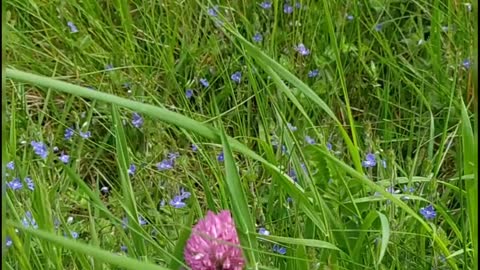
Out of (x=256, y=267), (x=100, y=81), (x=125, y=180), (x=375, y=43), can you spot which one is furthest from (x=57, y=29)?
(x=256, y=267)

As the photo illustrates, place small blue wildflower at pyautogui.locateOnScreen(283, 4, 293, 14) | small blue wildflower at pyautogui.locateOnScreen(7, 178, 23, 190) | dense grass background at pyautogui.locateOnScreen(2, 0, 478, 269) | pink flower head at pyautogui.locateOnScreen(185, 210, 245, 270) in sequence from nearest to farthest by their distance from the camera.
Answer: pink flower head at pyautogui.locateOnScreen(185, 210, 245, 270)
dense grass background at pyautogui.locateOnScreen(2, 0, 478, 269)
small blue wildflower at pyautogui.locateOnScreen(7, 178, 23, 190)
small blue wildflower at pyautogui.locateOnScreen(283, 4, 293, 14)

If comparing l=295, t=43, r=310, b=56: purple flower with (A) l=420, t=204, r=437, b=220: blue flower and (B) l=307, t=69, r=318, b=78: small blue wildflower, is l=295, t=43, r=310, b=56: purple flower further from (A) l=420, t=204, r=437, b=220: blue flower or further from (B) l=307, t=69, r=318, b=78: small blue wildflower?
(A) l=420, t=204, r=437, b=220: blue flower

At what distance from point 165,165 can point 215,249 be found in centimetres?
83

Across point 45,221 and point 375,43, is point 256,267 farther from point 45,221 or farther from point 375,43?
point 375,43

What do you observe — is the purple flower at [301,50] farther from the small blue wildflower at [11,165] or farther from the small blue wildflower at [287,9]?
the small blue wildflower at [11,165]

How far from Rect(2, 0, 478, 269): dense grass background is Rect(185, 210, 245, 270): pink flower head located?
13.1 inches

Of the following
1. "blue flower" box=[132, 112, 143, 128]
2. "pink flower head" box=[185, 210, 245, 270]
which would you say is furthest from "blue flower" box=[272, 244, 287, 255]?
"blue flower" box=[132, 112, 143, 128]

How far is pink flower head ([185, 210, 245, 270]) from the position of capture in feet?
2.68

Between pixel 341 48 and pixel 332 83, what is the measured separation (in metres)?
0.14

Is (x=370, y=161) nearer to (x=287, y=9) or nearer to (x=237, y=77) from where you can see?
(x=237, y=77)

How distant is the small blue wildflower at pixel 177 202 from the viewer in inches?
59.0

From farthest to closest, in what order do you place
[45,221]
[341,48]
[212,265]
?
[341,48] < [45,221] < [212,265]

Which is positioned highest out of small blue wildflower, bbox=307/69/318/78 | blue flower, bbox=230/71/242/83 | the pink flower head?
the pink flower head

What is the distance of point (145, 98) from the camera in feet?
6.23
